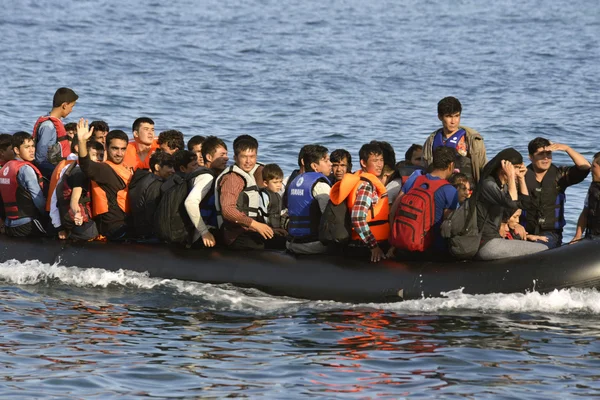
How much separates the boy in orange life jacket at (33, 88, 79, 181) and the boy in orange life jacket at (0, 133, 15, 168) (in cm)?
32

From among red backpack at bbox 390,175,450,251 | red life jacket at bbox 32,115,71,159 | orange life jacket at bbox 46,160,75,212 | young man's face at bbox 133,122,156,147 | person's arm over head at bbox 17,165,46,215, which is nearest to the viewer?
red backpack at bbox 390,175,450,251

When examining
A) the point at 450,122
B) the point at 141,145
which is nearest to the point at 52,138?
the point at 141,145

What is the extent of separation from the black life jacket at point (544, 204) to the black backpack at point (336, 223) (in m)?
2.11

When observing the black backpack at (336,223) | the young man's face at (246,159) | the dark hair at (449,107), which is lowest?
the black backpack at (336,223)

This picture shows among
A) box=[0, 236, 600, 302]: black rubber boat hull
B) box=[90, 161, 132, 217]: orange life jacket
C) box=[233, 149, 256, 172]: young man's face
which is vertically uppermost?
box=[233, 149, 256, 172]: young man's face

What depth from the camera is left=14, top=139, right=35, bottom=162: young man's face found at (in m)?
12.7

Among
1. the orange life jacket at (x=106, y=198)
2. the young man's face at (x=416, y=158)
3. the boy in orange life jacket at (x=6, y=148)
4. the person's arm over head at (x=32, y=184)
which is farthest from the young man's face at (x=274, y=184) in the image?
the boy in orange life jacket at (x=6, y=148)

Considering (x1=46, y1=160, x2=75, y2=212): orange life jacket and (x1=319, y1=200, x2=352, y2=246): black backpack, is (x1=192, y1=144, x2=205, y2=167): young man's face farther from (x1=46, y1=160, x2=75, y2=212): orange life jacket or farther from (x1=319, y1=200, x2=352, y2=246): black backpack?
(x1=319, y1=200, x2=352, y2=246): black backpack

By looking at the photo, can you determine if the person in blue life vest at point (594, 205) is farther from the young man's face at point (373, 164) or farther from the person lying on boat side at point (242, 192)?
the person lying on boat side at point (242, 192)

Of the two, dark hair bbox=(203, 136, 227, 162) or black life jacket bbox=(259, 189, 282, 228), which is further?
dark hair bbox=(203, 136, 227, 162)

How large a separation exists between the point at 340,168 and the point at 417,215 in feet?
4.06

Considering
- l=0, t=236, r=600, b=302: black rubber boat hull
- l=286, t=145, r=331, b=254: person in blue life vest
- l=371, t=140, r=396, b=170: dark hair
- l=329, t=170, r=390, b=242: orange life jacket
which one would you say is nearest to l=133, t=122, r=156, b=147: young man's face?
l=0, t=236, r=600, b=302: black rubber boat hull

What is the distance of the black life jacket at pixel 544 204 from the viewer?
1170 centimetres

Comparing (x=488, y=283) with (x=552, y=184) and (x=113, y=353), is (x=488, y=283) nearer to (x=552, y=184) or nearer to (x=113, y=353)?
(x=552, y=184)
